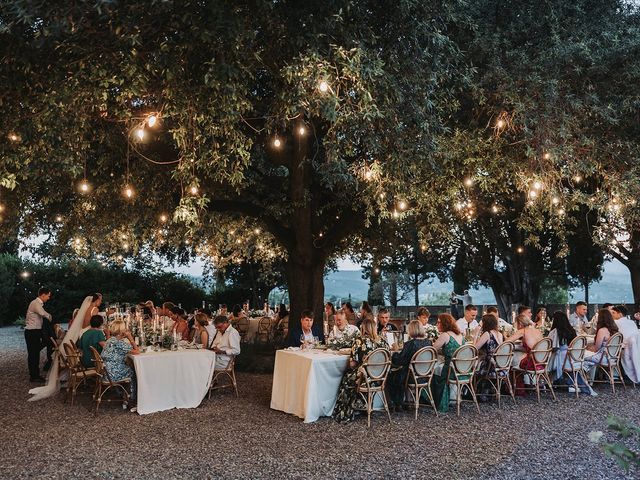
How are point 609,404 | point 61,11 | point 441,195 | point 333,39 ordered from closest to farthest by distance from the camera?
point 61,11, point 333,39, point 609,404, point 441,195

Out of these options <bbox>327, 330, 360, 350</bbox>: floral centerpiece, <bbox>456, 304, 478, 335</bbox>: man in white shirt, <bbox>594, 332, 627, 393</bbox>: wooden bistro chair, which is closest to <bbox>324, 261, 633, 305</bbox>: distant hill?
<bbox>456, 304, 478, 335</bbox>: man in white shirt

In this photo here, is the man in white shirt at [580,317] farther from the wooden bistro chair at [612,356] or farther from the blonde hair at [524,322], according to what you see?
the blonde hair at [524,322]

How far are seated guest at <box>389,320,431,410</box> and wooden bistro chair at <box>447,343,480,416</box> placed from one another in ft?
1.49

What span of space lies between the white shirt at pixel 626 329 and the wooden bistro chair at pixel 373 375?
Answer: 16.3ft

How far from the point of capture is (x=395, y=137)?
8.24 metres

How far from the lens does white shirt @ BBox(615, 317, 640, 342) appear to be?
10617 mm

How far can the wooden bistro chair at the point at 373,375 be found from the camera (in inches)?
319

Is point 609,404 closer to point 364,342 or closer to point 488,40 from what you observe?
point 364,342

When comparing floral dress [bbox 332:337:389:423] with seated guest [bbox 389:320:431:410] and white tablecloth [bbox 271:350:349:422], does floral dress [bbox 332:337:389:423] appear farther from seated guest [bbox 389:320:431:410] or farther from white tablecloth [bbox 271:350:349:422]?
seated guest [bbox 389:320:431:410]

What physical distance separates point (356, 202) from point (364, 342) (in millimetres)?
3954

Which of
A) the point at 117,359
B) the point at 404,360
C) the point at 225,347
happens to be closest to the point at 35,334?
the point at 117,359

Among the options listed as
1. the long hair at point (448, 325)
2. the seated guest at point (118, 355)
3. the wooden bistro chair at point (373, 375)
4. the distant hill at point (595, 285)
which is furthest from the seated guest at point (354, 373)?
the distant hill at point (595, 285)

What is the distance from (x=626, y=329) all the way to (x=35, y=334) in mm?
11487

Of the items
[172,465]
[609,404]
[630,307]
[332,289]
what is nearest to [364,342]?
[172,465]
